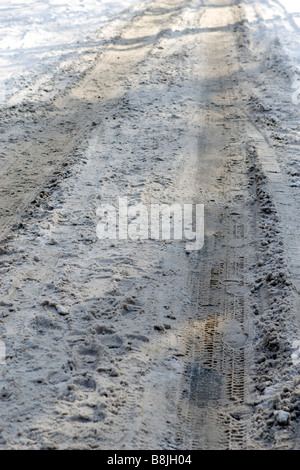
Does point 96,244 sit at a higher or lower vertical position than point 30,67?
lower

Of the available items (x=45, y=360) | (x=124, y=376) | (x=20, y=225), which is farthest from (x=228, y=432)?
(x=20, y=225)

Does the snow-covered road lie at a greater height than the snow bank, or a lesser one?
lesser

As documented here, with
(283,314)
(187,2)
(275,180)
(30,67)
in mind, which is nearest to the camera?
(283,314)

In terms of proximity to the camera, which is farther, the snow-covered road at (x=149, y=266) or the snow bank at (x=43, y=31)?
the snow bank at (x=43, y=31)

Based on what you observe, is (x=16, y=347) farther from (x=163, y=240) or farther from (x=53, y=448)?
(x=163, y=240)

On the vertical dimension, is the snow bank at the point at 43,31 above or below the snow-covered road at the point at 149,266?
above

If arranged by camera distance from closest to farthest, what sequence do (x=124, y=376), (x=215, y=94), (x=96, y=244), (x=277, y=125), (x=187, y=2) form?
1. (x=124, y=376)
2. (x=96, y=244)
3. (x=277, y=125)
4. (x=215, y=94)
5. (x=187, y=2)

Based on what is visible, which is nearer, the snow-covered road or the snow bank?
the snow-covered road

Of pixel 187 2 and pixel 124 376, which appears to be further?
pixel 187 2

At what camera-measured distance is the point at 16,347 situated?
3455 mm

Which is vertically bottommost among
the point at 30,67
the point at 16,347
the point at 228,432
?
the point at 228,432

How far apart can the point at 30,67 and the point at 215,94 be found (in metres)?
3.99

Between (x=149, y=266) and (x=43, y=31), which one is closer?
(x=149, y=266)

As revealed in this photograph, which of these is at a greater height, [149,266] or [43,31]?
[43,31]
